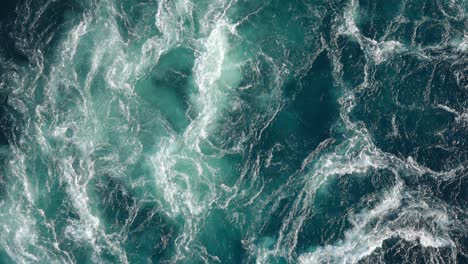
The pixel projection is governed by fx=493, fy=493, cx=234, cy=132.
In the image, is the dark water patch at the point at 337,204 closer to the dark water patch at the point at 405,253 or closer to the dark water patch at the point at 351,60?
the dark water patch at the point at 405,253

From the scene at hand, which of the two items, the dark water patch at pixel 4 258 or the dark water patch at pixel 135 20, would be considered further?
the dark water patch at pixel 135 20

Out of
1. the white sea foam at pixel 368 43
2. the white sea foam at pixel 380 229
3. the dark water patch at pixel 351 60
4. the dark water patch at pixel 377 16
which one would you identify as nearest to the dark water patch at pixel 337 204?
the white sea foam at pixel 380 229

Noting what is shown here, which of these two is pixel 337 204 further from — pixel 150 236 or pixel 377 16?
pixel 377 16

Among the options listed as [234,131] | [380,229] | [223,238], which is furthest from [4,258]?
[380,229]

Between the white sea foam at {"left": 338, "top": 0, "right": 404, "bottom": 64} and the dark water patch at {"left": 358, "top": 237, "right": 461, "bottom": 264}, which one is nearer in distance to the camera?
the dark water patch at {"left": 358, "top": 237, "right": 461, "bottom": 264}

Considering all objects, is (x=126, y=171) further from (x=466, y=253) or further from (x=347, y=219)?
(x=466, y=253)

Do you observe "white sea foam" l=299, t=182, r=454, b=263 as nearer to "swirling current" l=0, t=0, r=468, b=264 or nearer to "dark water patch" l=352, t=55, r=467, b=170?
"swirling current" l=0, t=0, r=468, b=264

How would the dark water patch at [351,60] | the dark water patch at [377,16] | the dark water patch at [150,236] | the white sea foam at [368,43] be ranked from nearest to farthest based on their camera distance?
the dark water patch at [150,236], the dark water patch at [351,60], the white sea foam at [368,43], the dark water patch at [377,16]

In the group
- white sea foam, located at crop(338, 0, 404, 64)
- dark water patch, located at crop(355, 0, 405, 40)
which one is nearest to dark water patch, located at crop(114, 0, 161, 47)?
white sea foam, located at crop(338, 0, 404, 64)

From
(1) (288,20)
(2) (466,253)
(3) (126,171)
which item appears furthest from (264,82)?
(2) (466,253)
